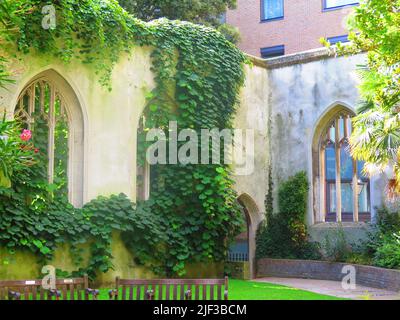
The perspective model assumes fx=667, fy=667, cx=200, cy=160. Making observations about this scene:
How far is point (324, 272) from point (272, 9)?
15.1 m

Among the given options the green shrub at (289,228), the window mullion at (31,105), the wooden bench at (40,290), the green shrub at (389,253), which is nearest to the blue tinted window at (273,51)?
the green shrub at (289,228)

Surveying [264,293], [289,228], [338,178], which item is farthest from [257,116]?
[264,293]

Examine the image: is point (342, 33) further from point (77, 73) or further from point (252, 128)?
point (77, 73)

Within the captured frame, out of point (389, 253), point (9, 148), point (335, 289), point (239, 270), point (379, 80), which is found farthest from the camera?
point (239, 270)

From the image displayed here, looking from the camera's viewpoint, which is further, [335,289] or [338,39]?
[338,39]

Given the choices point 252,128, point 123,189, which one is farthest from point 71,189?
point 252,128

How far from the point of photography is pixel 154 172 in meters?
15.2

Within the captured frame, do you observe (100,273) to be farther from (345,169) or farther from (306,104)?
(345,169)

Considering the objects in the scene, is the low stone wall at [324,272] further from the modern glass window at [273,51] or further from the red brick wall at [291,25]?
the modern glass window at [273,51]

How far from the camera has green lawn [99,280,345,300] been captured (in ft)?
39.9

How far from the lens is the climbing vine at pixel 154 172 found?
12.4 meters

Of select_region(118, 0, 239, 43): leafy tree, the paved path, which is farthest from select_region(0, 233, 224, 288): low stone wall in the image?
select_region(118, 0, 239, 43): leafy tree

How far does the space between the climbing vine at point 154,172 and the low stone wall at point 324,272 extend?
225 cm

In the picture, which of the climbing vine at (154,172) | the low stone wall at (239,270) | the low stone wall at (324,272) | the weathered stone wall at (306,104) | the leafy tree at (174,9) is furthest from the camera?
the leafy tree at (174,9)
